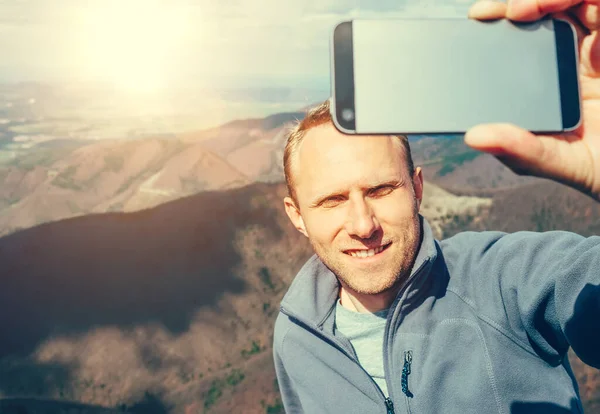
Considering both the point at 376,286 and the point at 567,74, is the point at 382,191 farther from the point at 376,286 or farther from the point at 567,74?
the point at 567,74

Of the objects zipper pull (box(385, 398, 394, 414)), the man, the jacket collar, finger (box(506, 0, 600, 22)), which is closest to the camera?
finger (box(506, 0, 600, 22))

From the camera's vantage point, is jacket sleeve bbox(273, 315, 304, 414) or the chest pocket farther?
jacket sleeve bbox(273, 315, 304, 414)

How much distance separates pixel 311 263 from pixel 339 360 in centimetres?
49

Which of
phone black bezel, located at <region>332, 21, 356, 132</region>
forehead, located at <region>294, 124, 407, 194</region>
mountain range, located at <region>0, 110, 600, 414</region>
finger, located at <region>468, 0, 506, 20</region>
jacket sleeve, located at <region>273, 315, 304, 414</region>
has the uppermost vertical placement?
finger, located at <region>468, 0, 506, 20</region>

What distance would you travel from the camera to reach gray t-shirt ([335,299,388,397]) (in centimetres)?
175

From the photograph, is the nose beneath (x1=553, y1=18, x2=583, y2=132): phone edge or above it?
beneath

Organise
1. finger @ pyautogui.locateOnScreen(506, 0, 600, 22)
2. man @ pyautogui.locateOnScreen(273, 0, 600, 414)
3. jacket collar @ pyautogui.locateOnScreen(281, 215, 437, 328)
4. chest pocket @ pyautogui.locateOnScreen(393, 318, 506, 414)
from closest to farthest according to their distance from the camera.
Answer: finger @ pyautogui.locateOnScreen(506, 0, 600, 22) → man @ pyautogui.locateOnScreen(273, 0, 600, 414) → chest pocket @ pyautogui.locateOnScreen(393, 318, 506, 414) → jacket collar @ pyautogui.locateOnScreen(281, 215, 437, 328)

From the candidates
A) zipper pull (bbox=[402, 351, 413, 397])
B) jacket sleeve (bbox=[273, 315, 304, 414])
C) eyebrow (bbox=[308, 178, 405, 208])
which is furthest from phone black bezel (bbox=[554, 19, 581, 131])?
jacket sleeve (bbox=[273, 315, 304, 414])

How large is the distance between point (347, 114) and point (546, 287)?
790mm

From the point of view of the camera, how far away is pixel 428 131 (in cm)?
116

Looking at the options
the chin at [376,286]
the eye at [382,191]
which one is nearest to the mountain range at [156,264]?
the chin at [376,286]

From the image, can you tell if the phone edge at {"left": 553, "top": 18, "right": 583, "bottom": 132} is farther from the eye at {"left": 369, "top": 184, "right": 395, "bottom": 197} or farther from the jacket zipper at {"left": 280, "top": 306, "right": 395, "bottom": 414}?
the jacket zipper at {"left": 280, "top": 306, "right": 395, "bottom": 414}

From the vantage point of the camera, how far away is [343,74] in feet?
3.88

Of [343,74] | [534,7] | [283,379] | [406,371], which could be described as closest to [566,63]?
[534,7]
